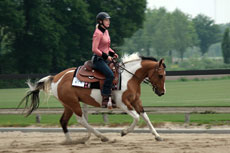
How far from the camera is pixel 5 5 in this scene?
120 feet

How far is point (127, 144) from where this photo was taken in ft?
29.7

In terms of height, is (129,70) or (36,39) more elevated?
(36,39)

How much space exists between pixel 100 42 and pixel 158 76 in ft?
4.75

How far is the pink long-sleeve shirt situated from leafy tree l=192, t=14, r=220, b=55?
447ft

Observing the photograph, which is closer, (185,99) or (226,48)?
(185,99)

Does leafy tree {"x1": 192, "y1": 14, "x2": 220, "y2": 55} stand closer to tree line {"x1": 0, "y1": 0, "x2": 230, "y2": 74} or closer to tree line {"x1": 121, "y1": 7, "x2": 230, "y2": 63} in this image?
tree line {"x1": 121, "y1": 7, "x2": 230, "y2": 63}

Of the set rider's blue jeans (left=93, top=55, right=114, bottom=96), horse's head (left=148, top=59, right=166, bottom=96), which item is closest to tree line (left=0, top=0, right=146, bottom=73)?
rider's blue jeans (left=93, top=55, right=114, bottom=96)

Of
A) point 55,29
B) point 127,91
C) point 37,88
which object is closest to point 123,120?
point 37,88

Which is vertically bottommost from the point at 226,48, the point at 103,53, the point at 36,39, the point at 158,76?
the point at 158,76

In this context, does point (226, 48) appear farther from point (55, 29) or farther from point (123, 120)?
point (123, 120)

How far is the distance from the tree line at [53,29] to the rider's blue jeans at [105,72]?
93.6 ft

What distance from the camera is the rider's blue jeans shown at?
9.38 m

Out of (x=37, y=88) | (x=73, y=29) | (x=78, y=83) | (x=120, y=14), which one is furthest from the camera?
(x=120, y=14)

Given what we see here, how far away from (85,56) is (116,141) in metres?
33.9
